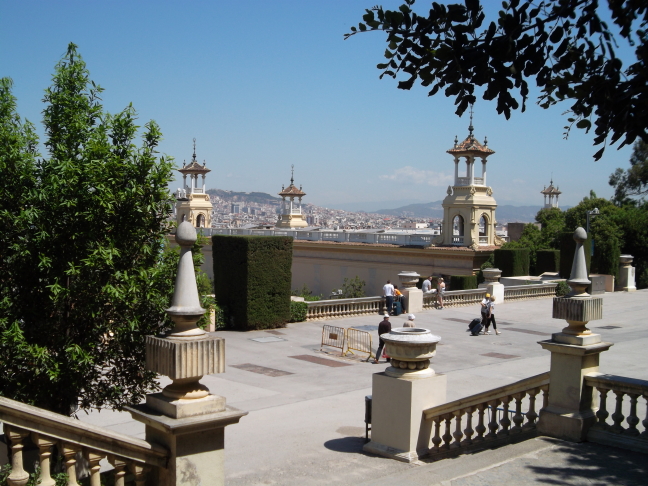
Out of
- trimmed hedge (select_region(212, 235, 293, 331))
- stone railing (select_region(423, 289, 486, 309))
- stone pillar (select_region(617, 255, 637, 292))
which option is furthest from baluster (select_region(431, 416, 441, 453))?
stone pillar (select_region(617, 255, 637, 292))

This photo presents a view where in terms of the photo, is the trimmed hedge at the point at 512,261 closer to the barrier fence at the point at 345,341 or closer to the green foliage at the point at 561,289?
the green foliage at the point at 561,289

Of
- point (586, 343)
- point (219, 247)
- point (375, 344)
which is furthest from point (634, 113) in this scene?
point (219, 247)

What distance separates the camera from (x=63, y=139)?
7.68 meters

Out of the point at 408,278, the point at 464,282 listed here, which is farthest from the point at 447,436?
the point at 464,282

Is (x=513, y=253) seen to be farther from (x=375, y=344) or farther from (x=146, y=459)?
(x=146, y=459)

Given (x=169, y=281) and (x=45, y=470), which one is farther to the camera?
(x=169, y=281)

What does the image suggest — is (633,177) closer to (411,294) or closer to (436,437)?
(411,294)

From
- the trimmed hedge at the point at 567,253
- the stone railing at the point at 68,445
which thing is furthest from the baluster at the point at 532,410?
the trimmed hedge at the point at 567,253

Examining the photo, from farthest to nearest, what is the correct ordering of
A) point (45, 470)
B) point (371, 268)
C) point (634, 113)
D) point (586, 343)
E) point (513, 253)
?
point (371, 268)
point (513, 253)
point (586, 343)
point (634, 113)
point (45, 470)

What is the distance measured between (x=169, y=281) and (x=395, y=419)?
349 centimetres

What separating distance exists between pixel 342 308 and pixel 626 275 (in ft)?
59.2

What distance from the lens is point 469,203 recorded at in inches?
1661

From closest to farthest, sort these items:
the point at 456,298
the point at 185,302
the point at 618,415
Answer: the point at 185,302, the point at 618,415, the point at 456,298

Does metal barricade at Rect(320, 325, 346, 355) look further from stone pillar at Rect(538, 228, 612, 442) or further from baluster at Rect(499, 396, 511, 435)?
stone pillar at Rect(538, 228, 612, 442)
